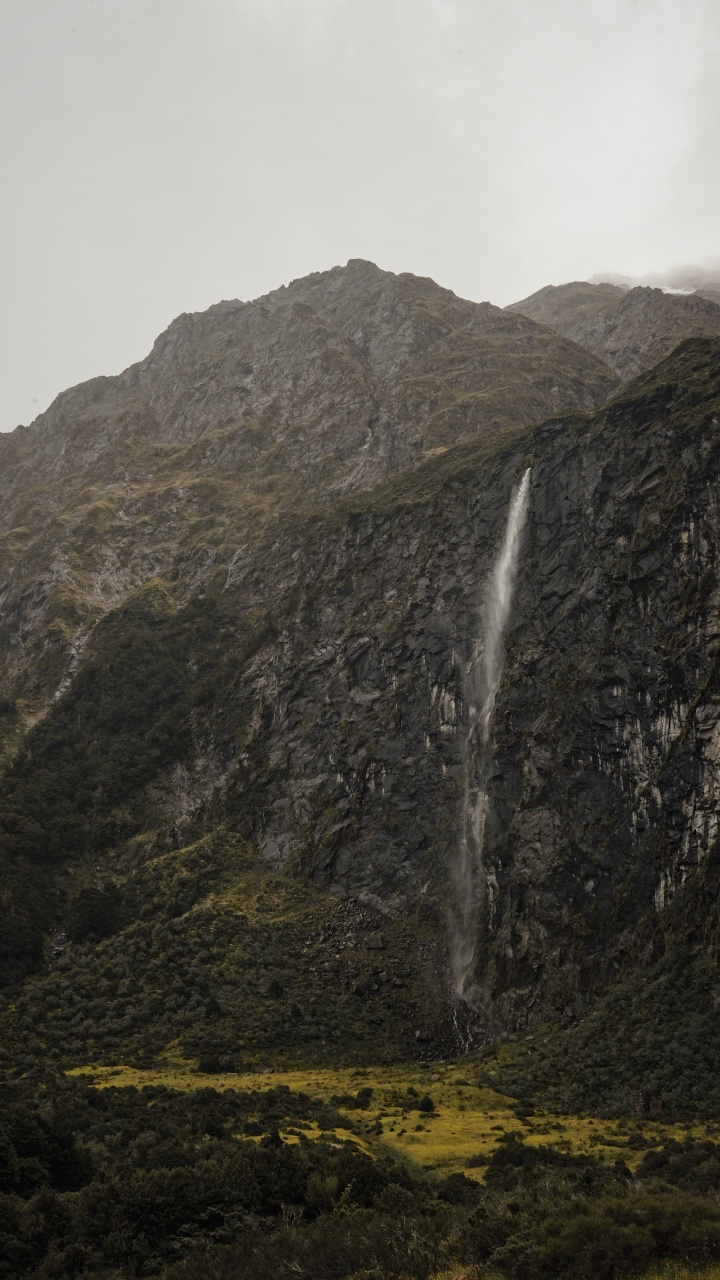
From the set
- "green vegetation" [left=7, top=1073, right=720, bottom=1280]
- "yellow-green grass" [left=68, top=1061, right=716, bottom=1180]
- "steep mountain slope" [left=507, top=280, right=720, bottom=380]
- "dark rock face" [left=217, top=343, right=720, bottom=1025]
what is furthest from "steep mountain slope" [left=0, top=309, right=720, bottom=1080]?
"steep mountain slope" [left=507, top=280, right=720, bottom=380]

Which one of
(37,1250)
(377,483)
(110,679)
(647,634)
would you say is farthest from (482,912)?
(377,483)

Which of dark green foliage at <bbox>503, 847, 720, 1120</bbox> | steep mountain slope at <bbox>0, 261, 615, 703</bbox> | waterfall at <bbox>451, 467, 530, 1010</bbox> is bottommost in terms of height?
dark green foliage at <bbox>503, 847, 720, 1120</bbox>

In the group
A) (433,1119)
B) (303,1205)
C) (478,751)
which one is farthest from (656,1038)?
(478,751)

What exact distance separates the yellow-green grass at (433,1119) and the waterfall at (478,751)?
10.6 metres

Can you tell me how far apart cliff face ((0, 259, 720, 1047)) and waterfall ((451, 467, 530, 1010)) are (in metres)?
0.88

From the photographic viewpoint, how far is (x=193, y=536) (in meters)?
140

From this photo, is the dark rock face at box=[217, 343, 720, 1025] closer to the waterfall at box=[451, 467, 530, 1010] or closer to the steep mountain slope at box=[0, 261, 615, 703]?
the waterfall at box=[451, 467, 530, 1010]

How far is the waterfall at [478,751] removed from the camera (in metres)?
64.9

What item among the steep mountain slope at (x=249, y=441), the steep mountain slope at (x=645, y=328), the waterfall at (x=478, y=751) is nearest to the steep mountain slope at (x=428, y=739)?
the waterfall at (x=478, y=751)

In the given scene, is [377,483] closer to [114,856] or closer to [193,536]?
[193,536]

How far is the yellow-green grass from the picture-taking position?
124 feet

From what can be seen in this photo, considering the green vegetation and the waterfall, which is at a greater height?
the waterfall

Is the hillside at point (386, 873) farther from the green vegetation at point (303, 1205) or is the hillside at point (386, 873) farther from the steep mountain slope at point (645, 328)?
the steep mountain slope at point (645, 328)

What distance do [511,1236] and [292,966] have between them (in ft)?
154
